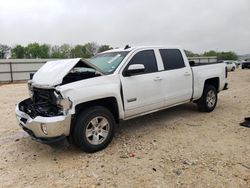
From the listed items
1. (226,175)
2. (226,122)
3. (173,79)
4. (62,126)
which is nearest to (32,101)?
(62,126)

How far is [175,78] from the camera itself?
5.50 metres

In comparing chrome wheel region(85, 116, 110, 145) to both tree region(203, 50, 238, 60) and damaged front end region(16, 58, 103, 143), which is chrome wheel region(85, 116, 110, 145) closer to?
damaged front end region(16, 58, 103, 143)

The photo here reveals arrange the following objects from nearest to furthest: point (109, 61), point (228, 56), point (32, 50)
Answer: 1. point (109, 61)
2. point (32, 50)
3. point (228, 56)

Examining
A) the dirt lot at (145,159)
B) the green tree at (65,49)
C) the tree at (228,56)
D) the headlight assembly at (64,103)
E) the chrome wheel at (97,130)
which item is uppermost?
the green tree at (65,49)

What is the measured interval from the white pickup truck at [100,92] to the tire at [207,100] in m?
0.69

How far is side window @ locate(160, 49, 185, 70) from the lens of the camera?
5469 mm

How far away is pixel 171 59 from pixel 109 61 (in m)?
1.59

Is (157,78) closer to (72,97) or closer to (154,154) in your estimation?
(154,154)

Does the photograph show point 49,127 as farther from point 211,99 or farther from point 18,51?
point 18,51

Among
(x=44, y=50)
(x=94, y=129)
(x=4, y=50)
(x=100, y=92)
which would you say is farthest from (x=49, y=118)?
(x=4, y=50)

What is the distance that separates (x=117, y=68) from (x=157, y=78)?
3.28 ft

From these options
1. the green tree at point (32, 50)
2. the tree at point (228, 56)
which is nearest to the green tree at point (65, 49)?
the green tree at point (32, 50)

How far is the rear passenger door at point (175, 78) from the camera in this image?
17.5 ft

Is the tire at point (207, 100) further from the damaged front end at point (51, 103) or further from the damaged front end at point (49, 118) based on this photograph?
the damaged front end at point (49, 118)
